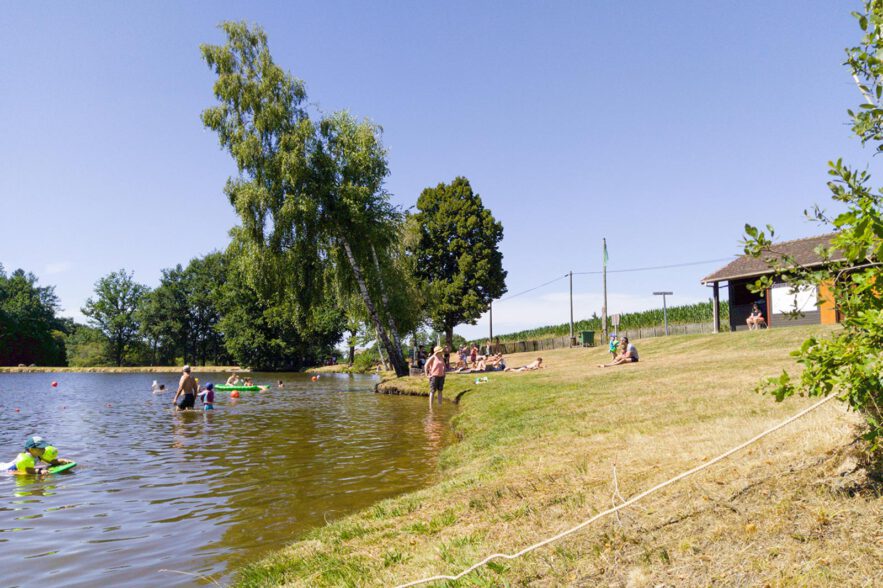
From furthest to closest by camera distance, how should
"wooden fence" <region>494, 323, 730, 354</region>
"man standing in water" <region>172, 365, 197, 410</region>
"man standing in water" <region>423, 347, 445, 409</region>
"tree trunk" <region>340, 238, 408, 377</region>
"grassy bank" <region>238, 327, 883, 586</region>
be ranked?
"wooden fence" <region>494, 323, 730, 354</region> < "tree trunk" <region>340, 238, 408, 377</region> < "man standing in water" <region>172, 365, 197, 410</region> < "man standing in water" <region>423, 347, 445, 409</region> < "grassy bank" <region>238, 327, 883, 586</region>

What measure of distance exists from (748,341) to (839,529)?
2557cm

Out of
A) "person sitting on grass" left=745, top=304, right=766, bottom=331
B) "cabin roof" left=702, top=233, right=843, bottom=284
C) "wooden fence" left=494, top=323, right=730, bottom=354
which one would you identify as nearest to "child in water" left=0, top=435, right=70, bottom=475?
"person sitting on grass" left=745, top=304, right=766, bottom=331

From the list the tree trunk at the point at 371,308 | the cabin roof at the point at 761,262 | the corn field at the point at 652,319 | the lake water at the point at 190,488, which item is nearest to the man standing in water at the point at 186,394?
the lake water at the point at 190,488

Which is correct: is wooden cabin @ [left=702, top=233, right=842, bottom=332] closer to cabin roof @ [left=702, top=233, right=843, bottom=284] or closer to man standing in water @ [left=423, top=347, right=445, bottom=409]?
cabin roof @ [left=702, top=233, right=843, bottom=284]

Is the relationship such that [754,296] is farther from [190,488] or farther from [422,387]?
[190,488]

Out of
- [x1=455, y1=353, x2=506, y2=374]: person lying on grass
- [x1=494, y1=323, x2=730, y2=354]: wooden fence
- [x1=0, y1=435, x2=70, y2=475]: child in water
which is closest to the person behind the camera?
[x1=0, y1=435, x2=70, y2=475]: child in water

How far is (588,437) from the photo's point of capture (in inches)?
348

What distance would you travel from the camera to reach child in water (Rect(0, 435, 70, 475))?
11234mm

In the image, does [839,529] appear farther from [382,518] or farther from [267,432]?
[267,432]

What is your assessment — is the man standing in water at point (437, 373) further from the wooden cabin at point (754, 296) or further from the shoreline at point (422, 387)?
the wooden cabin at point (754, 296)

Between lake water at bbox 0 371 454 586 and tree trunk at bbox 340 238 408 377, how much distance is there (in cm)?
1139

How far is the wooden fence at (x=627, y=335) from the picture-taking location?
42.3 metres

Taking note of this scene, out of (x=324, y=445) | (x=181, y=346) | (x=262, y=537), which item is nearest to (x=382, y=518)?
(x=262, y=537)

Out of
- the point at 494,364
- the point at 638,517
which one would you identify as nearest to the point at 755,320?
the point at 494,364
